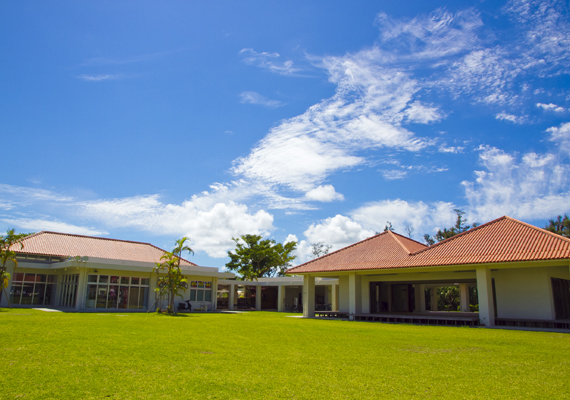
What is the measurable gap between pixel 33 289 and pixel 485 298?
91.4 feet

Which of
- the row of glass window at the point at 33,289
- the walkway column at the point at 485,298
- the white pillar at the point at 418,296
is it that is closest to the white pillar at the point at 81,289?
the row of glass window at the point at 33,289

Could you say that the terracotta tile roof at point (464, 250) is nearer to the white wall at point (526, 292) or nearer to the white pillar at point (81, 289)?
the white wall at point (526, 292)

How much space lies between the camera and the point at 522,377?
7309 mm

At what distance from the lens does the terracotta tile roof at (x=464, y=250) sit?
1803cm

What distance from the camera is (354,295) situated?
81.6 ft

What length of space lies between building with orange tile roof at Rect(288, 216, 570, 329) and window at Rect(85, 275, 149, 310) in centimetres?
1131

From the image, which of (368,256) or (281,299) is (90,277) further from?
(368,256)

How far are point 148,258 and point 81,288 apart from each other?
7416 mm

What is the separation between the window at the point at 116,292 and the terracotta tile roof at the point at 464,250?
1085 centimetres

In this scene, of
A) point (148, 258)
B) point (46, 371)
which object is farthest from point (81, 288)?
point (46, 371)

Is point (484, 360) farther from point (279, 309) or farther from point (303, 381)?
point (279, 309)

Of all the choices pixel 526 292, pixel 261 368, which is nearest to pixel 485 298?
pixel 526 292

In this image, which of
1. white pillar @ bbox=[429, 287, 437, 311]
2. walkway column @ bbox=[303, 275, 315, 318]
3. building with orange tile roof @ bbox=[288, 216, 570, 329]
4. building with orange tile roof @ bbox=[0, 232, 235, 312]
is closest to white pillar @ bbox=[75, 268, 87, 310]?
building with orange tile roof @ bbox=[0, 232, 235, 312]

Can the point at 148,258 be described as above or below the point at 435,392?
above
